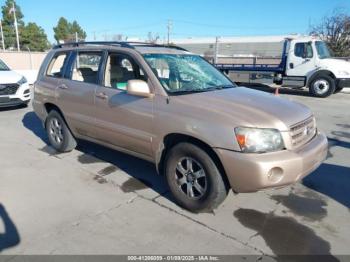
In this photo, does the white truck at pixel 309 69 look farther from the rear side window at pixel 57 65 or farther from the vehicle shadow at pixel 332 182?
the rear side window at pixel 57 65

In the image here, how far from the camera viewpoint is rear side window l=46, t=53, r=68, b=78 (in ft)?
18.1

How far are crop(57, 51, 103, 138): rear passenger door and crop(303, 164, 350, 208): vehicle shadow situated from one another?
321 centimetres

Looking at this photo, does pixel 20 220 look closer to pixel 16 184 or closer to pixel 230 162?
pixel 16 184

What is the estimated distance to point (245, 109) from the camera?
347 cm

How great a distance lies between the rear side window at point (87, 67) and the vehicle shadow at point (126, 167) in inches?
51.0

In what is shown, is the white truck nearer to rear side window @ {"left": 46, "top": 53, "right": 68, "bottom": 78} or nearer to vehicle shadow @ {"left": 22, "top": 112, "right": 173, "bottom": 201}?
vehicle shadow @ {"left": 22, "top": 112, "right": 173, "bottom": 201}

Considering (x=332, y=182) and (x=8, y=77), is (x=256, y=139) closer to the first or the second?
(x=332, y=182)

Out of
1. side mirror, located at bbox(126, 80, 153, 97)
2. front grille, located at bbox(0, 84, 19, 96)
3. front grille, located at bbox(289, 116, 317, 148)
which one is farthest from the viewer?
front grille, located at bbox(0, 84, 19, 96)

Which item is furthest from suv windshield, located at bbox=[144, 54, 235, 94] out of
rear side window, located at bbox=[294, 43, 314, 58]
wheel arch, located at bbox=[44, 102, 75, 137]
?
rear side window, located at bbox=[294, 43, 314, 58]

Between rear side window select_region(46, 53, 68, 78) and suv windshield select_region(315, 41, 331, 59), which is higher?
suv windshield select_region(315, 41, 331, 59)

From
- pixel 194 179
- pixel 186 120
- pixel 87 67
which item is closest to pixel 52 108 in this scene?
pixel 87 67

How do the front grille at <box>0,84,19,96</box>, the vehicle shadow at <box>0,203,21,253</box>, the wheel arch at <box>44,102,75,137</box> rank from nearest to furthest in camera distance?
the vehicle shadow at <box>0,203,21,253</box>, the wheel arch at <box>44,102,75,137</box>, the front grille at <box>0,84,19,96</box>

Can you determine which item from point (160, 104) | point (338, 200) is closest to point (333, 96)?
point (338, 200)

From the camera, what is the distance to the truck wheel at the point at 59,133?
5582 millimetres
